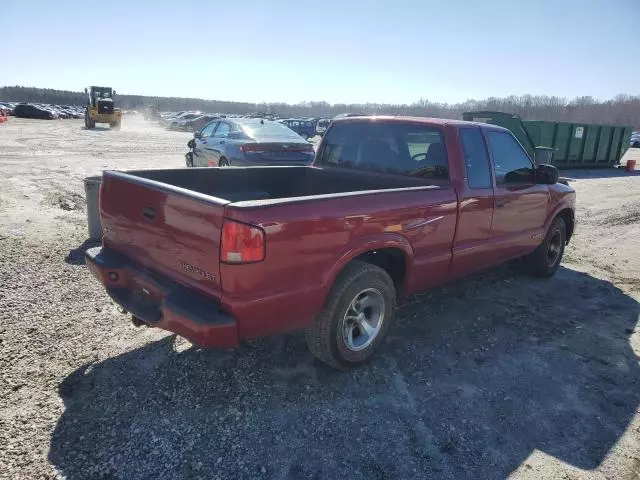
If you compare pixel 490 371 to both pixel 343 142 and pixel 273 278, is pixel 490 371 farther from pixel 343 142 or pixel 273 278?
pixel 343 142

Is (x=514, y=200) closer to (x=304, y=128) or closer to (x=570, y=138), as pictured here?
(x=570, y=138)

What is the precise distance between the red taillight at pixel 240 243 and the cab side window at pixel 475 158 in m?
2.32

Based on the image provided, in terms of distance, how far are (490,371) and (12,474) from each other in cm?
323

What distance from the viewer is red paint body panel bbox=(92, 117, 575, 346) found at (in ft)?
8.70

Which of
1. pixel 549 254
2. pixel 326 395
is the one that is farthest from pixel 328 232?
pixel 549 254

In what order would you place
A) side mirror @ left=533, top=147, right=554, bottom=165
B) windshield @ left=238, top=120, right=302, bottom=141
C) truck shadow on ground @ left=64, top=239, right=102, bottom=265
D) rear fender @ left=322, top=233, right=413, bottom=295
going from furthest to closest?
side mirror @ left=533, top=147, right=554, bottom=165
windshield @ left=238, top=120, right=302, bottom=141
truck shadow on ground @ left=64, top=239, right=102, bottom=265
rear fender @ left=322, top=233, right=413, bottom=295

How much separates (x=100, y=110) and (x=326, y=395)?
3959cm

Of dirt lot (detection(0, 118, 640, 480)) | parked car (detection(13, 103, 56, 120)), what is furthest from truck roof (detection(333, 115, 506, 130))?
parked car (detection(13, 103, 56, 120))

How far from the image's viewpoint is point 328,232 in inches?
116

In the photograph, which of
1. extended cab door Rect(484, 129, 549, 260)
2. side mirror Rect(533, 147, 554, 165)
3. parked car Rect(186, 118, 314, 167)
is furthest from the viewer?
side mirror Rect(533, 147, 554, 165)

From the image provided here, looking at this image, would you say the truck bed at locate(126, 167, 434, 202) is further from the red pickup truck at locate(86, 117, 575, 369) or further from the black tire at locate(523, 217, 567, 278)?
the black tire at locate(523, 217, 567, 278)

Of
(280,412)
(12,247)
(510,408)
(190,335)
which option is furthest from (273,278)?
(12,247)

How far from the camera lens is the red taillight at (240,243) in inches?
101

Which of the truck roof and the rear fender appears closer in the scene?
the rear fender
